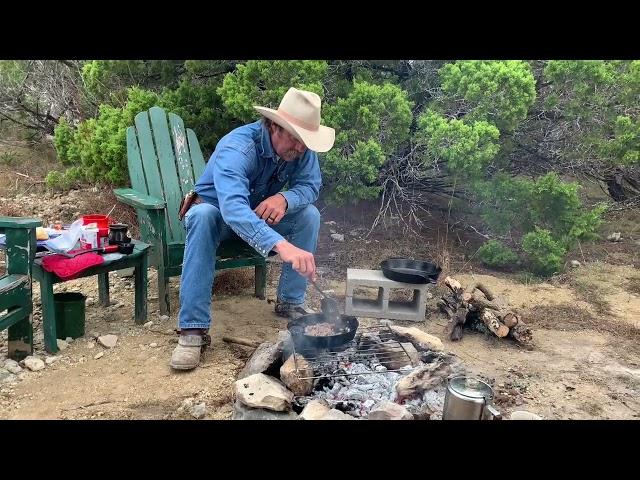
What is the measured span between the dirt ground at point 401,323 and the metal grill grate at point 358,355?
44 cm

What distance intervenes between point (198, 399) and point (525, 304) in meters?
2.66

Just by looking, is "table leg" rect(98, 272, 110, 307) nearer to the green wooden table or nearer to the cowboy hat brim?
the green wooden table

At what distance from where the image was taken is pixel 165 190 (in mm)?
4145

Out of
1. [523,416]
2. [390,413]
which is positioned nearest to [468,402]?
[390,413]

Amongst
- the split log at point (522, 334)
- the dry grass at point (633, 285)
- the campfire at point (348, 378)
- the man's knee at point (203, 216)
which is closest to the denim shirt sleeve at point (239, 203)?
the man's knee at point (203, 216)

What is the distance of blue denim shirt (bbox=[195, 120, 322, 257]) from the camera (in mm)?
2977

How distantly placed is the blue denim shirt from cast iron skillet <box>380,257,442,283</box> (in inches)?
30.5

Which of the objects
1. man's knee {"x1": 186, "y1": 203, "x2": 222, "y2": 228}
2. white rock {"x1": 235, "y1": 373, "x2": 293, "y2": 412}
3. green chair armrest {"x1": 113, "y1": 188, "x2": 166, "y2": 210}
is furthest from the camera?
green chair armrest {"x1": 113, "y1": 188, "x2": 166, "y2": 210}

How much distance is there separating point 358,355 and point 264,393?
0.65m

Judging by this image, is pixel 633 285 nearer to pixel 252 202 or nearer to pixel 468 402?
pixel 468 402

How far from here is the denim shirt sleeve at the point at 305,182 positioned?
11.6ft

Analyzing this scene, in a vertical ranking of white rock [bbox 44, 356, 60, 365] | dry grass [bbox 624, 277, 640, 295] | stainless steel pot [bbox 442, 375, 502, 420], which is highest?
stainless steel pot [bbox 442, 375, 502, 420]

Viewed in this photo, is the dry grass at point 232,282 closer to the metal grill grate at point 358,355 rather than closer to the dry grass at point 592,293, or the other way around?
the metal grill grate at point 358,355

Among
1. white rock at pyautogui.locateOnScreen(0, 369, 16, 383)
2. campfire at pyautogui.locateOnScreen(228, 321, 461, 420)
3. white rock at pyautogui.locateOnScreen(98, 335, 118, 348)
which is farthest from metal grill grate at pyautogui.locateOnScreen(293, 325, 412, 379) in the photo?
white rock at pyautogui.locateOnScreen(0, 369, 16, 383)
